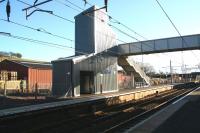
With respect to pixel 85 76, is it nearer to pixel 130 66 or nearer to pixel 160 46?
pixel 160 46

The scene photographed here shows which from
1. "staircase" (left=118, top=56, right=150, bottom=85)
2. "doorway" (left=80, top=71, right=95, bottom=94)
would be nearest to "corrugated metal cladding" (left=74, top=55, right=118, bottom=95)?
"doorway" (left=80, top=71, right=95, bottom=94)

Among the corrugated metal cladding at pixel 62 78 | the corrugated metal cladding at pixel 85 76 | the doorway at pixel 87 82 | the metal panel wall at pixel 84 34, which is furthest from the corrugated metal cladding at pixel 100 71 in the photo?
the metal panel wall at pixel 84 34

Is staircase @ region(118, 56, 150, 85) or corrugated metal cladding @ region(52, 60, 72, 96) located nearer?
corrugated metal cladding @ region(52, 60, 72, 96)

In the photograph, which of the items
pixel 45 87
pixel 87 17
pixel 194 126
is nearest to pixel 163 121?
pixel 194 126

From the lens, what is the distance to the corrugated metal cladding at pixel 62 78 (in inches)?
1519

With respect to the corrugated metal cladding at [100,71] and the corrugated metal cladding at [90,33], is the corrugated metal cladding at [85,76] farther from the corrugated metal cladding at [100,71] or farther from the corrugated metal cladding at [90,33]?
the corrugated metal cladding at [90,33]

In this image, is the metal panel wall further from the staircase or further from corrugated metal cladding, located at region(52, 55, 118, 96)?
the staircase

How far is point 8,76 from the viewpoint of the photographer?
186ft

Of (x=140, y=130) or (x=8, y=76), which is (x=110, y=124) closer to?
(x=140, y=130)

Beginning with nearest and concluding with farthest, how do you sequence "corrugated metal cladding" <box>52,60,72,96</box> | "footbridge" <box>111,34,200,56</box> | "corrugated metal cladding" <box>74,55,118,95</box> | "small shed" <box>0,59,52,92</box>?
"corrugated metal cladding" <box>52,60,72,96</box> → "corrugated metal cladding" <box>74,55,118,95</box> → "footbridge" <box>111,34,200,56</box> → "small shed" <box>0,59,52,92</box>

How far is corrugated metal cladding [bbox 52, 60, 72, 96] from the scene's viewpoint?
38.6 metres

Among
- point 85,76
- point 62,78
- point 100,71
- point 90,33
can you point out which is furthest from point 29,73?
point 62,78

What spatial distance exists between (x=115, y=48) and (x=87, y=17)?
360 inches

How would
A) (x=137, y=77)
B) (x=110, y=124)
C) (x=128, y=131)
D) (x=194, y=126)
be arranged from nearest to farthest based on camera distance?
(x=128, y=131) → (x=194, y=126) → (x=110, y=124) → (x=137, y=77)
